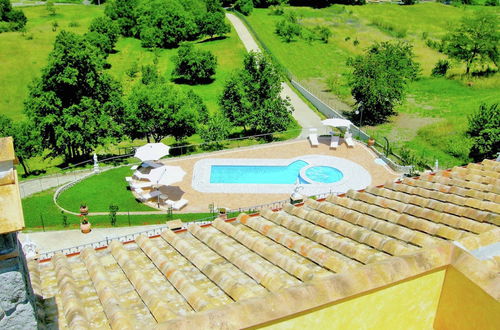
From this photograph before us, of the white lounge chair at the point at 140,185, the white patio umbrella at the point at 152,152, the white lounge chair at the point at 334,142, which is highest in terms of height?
the white patio umbrella at the point at 152,152

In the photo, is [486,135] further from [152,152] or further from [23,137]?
[23,137]

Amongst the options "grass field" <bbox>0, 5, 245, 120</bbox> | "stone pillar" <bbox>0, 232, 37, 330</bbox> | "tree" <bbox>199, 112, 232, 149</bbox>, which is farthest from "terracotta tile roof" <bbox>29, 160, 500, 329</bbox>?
"grass field" <bbox>0, 5, 245, 120</bbox>

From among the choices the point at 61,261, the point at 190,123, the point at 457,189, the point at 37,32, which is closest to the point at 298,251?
the point at 61,261

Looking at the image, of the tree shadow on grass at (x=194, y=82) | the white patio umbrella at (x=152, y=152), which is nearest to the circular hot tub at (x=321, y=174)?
the white patio umbrella at (x=152, y=152)

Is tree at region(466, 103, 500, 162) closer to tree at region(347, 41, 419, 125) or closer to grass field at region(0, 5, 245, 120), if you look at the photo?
tree at region(347, 41, 419, 125)

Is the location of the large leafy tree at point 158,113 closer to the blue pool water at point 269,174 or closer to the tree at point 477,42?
the blue pool water at point 269,174
